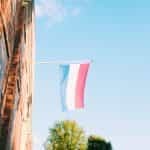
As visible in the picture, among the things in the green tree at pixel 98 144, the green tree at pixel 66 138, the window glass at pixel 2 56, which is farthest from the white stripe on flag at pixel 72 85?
the green tree at pixel 66 138

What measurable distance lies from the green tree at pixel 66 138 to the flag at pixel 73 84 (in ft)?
145

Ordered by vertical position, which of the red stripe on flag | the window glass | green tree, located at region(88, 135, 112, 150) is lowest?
green tree, located at region(88, 135, 112, 150)

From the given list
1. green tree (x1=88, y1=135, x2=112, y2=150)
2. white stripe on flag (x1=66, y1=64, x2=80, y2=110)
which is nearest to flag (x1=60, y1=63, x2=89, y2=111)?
white stripe on flag (x1=66, y1=64, x2=80, y2=110)

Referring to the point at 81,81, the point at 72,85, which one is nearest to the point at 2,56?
the point at 72,85

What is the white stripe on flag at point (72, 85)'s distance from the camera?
11.0 metres

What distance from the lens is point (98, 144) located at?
37844 millimetres

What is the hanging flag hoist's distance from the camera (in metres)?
11.1

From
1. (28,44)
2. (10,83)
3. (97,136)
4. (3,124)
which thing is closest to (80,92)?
(10,83)

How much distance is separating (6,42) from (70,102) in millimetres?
2992

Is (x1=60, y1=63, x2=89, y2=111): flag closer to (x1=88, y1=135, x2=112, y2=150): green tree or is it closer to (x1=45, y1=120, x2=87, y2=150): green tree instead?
(x1=88, y1=135, x2=112, y2=150): green tree

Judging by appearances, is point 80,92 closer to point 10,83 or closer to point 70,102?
point 70,102

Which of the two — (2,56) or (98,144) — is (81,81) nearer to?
(2,56)

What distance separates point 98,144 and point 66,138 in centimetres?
1938

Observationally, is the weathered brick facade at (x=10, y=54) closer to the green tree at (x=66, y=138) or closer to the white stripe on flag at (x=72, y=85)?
the white stripe on flag at (x=72, y=85)
